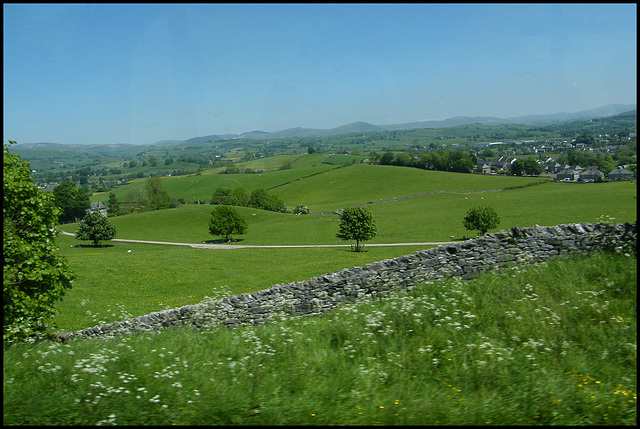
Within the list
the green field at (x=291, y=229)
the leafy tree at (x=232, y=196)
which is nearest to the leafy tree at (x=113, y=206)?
the green field at (x=291, y=229)

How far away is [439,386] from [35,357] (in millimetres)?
5077

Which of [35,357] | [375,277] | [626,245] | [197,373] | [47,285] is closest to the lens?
[197,373]

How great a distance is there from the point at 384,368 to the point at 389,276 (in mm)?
3743

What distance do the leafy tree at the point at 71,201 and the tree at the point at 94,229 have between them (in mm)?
11485

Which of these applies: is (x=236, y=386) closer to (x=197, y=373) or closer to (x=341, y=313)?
(x=197, y=373)

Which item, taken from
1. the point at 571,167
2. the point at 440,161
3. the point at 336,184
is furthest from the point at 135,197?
the point at 571,167

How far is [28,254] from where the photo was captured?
973cm

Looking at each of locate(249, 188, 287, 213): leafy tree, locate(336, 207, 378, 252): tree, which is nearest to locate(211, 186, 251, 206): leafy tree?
locate(249, 188, 287, 213): leafy tree

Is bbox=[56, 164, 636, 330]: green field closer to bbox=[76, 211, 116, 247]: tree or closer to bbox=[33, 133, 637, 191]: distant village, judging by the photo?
Result: bbox=[33, 133, 637, 191]: distant village

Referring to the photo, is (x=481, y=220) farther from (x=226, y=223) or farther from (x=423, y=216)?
(x=226, y=223)

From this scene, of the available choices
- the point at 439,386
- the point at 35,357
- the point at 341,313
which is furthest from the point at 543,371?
the point at 35,357

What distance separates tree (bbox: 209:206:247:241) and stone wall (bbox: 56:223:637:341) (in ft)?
141

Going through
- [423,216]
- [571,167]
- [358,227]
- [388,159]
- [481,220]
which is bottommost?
[423,216]

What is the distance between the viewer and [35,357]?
5746mm
